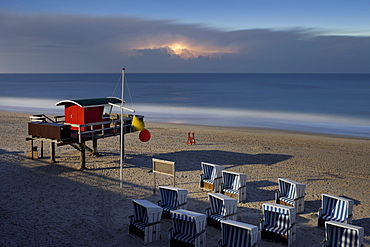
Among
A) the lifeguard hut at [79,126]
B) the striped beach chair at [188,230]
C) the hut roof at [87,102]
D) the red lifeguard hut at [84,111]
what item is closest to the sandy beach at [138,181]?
the striped beach chair at [188,230]

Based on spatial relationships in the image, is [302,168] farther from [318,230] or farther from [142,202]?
[142,202]

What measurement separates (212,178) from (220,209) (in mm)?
3463

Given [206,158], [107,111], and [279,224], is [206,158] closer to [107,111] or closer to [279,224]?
[107,111]

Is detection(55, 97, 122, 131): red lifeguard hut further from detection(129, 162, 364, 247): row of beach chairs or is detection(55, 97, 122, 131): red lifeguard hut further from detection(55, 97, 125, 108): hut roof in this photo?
detection(129, 162, 364, 247): row of beach chairs

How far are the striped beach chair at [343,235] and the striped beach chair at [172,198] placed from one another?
4082mm

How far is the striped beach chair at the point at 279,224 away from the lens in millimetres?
9086

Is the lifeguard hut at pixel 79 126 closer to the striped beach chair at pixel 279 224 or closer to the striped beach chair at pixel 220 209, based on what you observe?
the striped beach chair at pixel 220 209

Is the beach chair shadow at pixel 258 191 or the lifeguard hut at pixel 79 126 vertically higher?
the lifeguard hut at pixel 79 126

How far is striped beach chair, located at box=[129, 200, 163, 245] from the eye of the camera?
9172 mm

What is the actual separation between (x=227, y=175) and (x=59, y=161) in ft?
28.9

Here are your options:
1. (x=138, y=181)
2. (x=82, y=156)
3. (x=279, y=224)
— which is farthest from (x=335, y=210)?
(x=82, y=156)

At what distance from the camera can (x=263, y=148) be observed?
2136 cm

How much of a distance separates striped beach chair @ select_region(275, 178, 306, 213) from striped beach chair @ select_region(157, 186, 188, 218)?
10.6 ft

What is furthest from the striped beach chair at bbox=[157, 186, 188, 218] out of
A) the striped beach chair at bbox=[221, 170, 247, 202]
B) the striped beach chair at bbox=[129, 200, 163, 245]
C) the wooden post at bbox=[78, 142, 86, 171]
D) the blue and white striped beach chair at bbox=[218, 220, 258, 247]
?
the wooden post at bbox=[78, 142, 86, 171]
